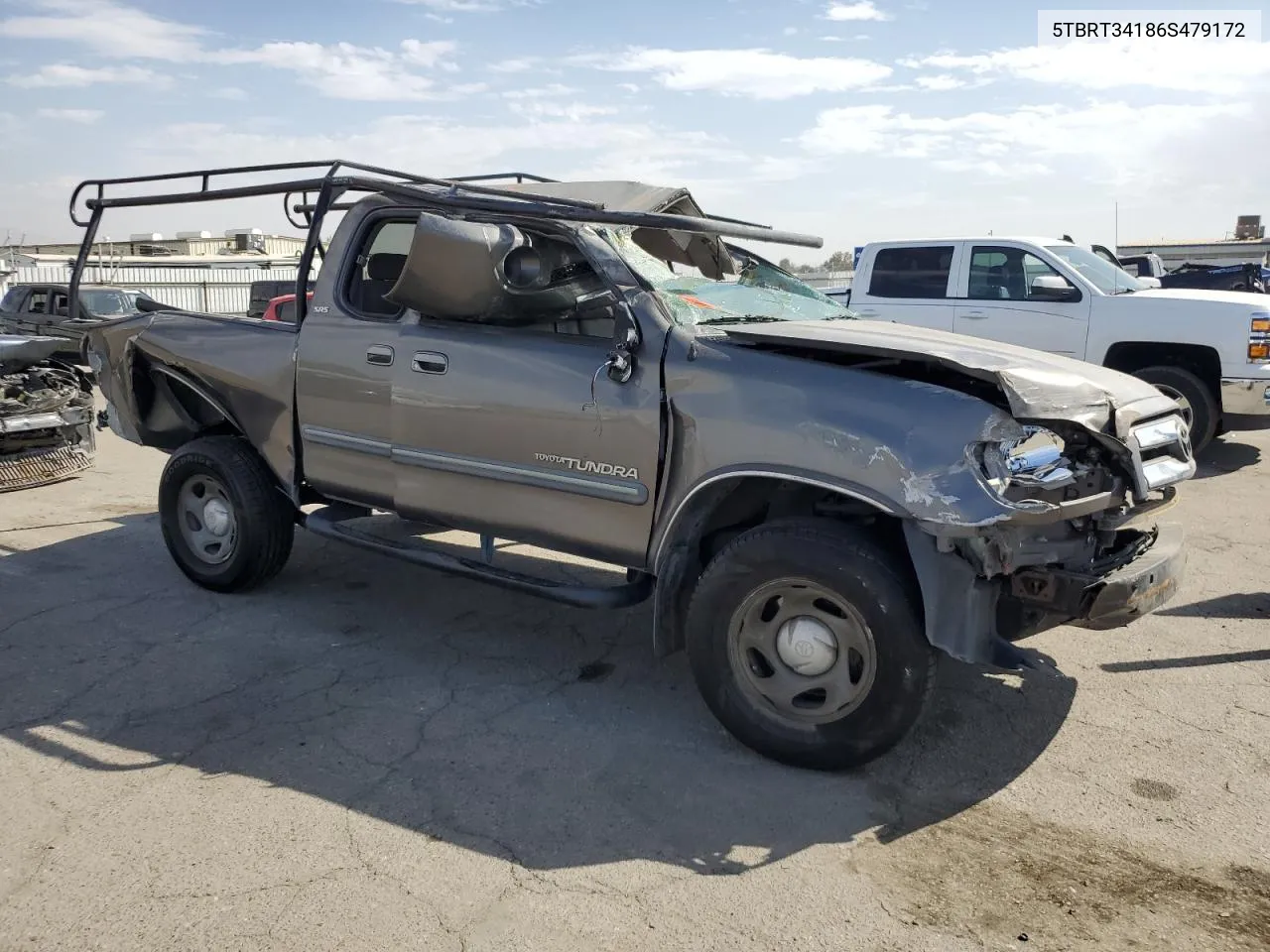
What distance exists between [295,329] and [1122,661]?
4.27 metres

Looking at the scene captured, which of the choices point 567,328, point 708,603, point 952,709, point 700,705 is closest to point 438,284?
point 567,328

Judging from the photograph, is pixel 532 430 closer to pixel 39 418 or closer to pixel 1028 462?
pixel 1028 462

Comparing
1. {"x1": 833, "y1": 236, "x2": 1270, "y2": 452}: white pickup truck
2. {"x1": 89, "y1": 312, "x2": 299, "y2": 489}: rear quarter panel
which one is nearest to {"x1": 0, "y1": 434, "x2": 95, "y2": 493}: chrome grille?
{"x1": 89, "y1": 312, "x2": 299, "y2": 489}: rear quarter panel

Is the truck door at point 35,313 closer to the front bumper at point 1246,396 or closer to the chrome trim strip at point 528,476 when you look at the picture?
the chrome trim strip at point 528,476

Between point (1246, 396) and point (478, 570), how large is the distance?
7.23 m

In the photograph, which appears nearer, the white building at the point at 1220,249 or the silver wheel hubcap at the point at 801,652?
the silver wheel hubcap at the point at 801,652

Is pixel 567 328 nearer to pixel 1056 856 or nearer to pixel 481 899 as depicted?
pixel 481 899

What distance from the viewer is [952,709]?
13.6ft

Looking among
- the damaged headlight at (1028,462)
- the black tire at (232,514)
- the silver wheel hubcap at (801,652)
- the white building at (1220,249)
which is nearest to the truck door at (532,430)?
the silver wheel hubcap at (801,652)

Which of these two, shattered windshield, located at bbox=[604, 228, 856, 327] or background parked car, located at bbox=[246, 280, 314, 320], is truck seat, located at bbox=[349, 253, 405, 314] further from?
background parked car, located at bbox=[246, 280, 314, 320]

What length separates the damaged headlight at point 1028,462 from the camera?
3266 millimetres

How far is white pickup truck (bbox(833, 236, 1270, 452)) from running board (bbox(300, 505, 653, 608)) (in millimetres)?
5136

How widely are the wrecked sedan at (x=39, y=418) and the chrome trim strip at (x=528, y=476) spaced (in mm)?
5131

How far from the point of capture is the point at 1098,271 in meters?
9.87
